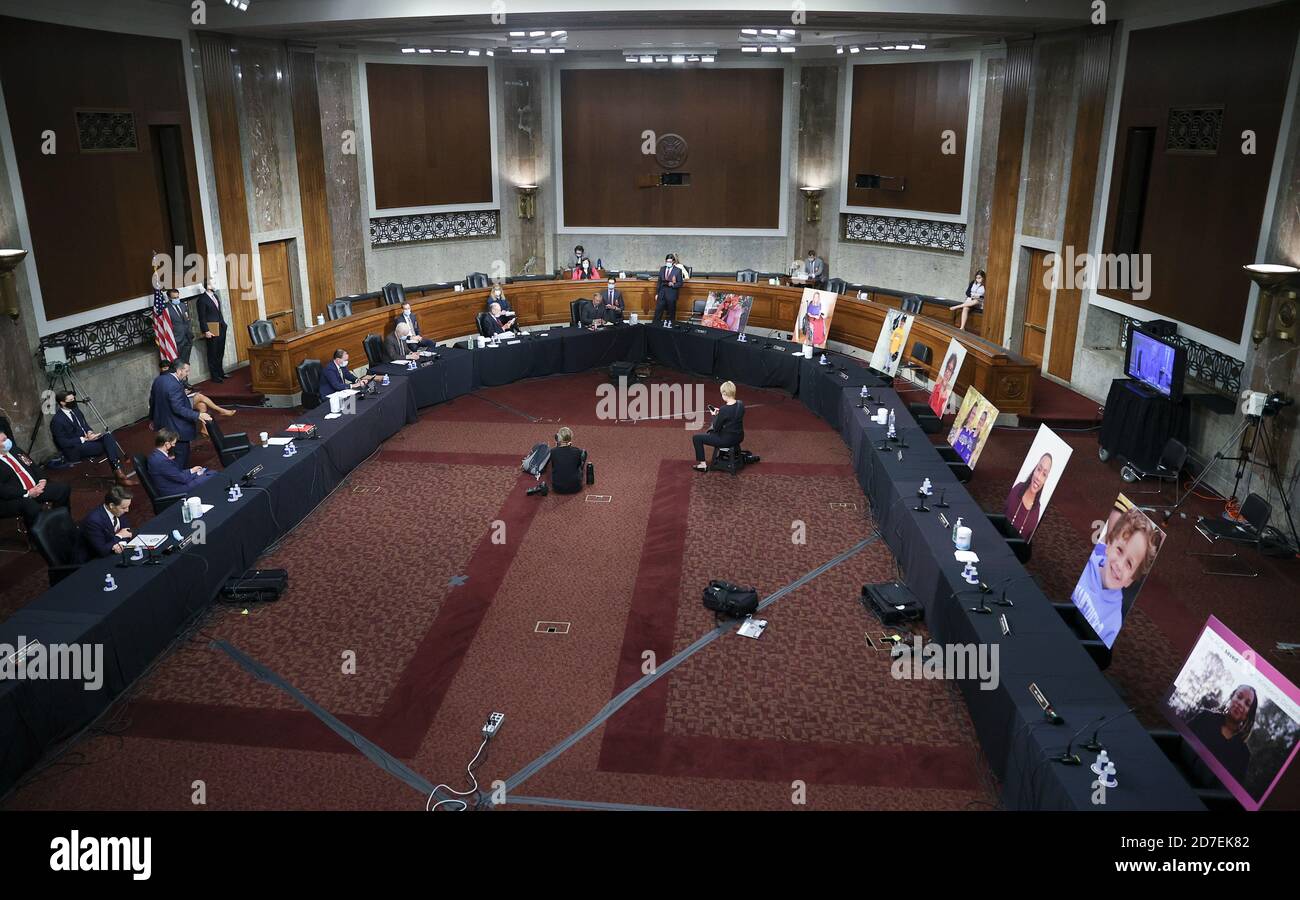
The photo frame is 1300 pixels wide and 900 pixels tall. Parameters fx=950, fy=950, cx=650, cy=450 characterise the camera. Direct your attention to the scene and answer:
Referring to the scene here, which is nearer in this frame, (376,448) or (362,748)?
(362,748)

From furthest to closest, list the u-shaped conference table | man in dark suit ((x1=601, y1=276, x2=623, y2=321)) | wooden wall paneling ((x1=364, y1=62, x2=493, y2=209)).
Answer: wooden wall paneling ((x1=364, y1=62, x2=493, y2=209)) → man in dark suit ((x1=601, y1=276, x2=623, y2=321)) → the u-shaped conference table

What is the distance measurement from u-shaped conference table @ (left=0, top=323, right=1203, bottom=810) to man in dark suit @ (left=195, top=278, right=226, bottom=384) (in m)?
3.75

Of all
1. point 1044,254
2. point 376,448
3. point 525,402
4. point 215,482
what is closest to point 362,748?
point 215,482

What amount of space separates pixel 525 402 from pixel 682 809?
1015cm

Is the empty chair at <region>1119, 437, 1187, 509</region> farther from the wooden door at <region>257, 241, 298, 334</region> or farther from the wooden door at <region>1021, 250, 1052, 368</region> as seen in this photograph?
the wooden door at <region>257, 241, 298, 334</region>

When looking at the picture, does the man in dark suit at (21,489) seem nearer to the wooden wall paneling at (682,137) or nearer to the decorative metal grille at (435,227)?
the decorative metal grille at (435,227)

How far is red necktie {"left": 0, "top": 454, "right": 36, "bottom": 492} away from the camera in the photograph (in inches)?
387

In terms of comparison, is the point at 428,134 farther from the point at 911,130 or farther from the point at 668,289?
the point at 911,130

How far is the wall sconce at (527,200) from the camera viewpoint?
2119cm

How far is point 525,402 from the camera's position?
51.1 ft

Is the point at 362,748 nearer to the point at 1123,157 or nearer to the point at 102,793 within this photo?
the point at 102,793

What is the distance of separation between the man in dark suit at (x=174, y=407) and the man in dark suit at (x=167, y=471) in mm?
1618

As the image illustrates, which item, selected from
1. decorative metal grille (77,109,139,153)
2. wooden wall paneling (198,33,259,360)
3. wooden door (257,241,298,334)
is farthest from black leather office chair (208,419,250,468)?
wooden door (257,241,298,334)

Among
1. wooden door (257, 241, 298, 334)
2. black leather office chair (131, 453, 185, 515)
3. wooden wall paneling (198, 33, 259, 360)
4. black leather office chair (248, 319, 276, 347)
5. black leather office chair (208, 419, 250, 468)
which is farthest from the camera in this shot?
wooden door (257, 241, 298, 334)
